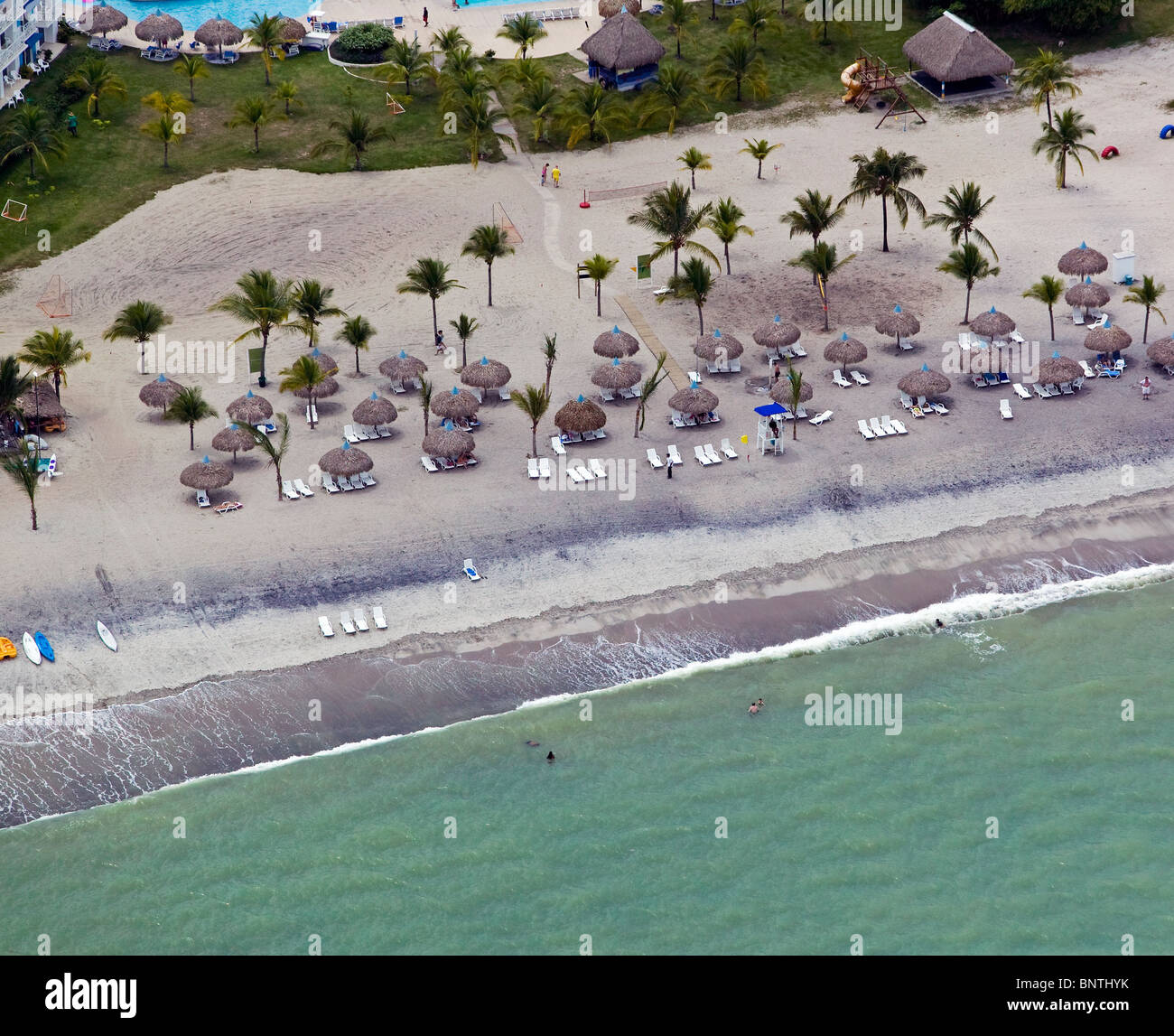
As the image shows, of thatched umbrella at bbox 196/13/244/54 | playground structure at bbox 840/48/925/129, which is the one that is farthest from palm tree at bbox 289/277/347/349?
playground structure at bbox 840/48/925/129

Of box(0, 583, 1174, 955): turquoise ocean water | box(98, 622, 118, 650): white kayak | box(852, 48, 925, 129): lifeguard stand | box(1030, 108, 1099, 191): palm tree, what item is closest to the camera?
box(0, 583, 1174, 955): turquoise ocean water

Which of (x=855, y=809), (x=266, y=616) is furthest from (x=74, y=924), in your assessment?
(x=855, y=809)

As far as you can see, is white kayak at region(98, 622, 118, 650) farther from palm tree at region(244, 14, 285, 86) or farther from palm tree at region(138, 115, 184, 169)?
palm tree at region(244, 14, 285, 86)

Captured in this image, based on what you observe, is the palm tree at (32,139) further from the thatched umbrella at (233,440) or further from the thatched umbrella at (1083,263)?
the thatched umbrella at (1083,263)

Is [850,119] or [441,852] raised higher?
[850,119]

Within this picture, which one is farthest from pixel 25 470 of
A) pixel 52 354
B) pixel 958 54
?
pixel 958 54

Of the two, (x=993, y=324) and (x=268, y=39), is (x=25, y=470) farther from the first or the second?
(x=268, y=39)

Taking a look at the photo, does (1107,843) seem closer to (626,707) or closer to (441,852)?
(626,707)

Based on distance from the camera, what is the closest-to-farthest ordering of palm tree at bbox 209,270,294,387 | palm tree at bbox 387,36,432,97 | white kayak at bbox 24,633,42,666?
white kayak at bbox 24,633,42,666 < palm tree at bbox 209,270,294,387 < palm tree at bbox 387,36,432,97
